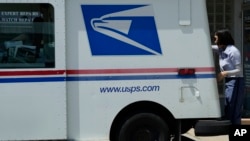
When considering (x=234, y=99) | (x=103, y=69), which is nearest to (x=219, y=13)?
(x=234, y=99)

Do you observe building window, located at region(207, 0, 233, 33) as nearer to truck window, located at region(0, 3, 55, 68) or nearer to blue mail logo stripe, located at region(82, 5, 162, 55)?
blue mail logo stripe, located at region(82, 5, 162, 55)

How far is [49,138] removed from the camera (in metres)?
6.11

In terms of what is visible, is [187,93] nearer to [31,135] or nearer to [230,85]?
[230,85]

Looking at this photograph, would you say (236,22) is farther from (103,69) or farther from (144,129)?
(103,69)

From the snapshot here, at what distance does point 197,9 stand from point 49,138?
8.36ft

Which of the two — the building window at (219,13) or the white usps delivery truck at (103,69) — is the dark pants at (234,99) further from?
the building window at (219,13)

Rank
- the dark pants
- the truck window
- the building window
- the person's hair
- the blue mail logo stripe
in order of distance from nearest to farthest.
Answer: the truck window, the blue mail logo stripe, the dark pants, the person's hair, the building window

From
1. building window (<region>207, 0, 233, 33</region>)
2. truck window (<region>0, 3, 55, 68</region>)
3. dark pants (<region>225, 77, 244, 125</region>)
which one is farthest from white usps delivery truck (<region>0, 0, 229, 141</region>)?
building window (<region>207, 0, 233, 33</region>)

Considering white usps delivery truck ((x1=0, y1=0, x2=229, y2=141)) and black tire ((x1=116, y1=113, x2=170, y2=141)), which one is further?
black tire ((x1=116, y1=113, x2=170, y2=141))

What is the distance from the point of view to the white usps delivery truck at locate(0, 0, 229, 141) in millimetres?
6039

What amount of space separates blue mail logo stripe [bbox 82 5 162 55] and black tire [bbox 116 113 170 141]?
0.86 m

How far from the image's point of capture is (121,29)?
6234 millimetres

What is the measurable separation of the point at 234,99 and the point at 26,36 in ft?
10.0

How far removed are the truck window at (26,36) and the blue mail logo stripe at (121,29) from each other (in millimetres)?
507
